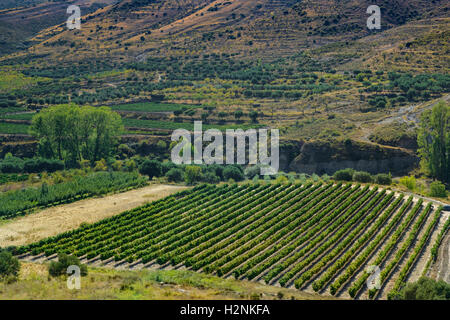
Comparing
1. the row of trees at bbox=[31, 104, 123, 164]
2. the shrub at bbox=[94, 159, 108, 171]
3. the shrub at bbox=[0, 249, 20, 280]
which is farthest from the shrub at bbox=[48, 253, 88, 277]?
the row of trees at bbox=[31, 104, 123, 164]

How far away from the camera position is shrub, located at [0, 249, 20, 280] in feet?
109

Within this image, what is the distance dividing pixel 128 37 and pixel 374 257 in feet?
418

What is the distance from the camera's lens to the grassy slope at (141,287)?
27.2m

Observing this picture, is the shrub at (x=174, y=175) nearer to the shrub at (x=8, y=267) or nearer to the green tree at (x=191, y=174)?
the green tree at (x=191, y=174)

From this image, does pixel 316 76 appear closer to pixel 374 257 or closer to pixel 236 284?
pixel 374 257

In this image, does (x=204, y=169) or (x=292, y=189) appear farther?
(x=204, y=169)

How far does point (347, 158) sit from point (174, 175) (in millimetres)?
26052

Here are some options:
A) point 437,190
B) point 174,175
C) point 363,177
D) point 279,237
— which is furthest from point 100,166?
point 437,190

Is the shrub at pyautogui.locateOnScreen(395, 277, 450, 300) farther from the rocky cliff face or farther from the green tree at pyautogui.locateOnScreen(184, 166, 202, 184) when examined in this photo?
the rocky cliff face

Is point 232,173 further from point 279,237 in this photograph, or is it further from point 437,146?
point 437,146

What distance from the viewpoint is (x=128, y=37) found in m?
152

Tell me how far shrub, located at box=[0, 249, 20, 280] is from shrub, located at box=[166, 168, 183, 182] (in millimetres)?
33899
